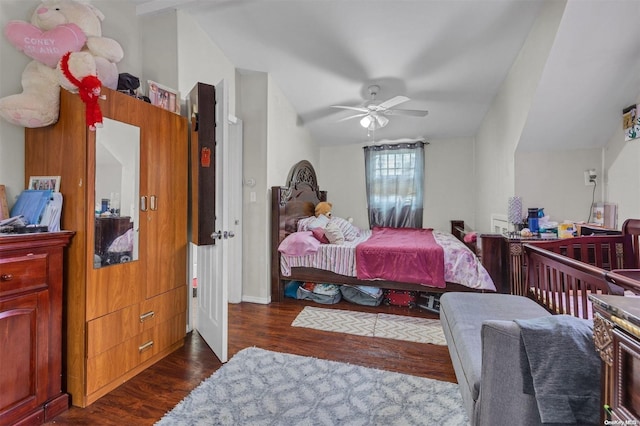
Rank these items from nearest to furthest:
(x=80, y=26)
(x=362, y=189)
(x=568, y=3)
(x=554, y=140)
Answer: (x=80, y=26), (x=568, y=3), (x=554, y=140), (x=362, y=189)

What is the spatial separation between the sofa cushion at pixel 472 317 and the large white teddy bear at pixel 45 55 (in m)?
2.34

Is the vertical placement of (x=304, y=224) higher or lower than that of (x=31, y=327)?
higher

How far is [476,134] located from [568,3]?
3.00m

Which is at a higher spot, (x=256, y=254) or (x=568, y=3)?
(x=568, y=3)

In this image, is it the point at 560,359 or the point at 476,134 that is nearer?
the point at 560,359

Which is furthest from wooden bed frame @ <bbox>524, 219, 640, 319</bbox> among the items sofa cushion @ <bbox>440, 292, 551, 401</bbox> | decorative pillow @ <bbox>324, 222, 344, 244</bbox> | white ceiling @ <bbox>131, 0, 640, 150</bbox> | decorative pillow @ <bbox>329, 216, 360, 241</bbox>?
decorative pillow @ <bbox>329, 216, 360, 241</bbox>

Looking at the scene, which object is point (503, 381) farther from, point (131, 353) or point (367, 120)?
point (367, 120)

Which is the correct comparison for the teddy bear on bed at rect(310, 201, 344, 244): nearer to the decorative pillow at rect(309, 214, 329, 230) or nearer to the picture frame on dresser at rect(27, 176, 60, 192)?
the decorative pillow at rect(309, 214, 329, 230)

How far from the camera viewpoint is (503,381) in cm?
91

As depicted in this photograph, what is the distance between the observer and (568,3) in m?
1.93

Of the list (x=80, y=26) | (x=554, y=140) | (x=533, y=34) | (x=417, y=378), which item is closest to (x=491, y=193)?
(x=554, y=140)

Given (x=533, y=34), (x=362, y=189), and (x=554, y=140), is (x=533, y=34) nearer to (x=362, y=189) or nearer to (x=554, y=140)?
(x=554, y=140)

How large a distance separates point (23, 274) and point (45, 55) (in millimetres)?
1162

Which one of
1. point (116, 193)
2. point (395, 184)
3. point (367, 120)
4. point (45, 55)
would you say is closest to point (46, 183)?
point (116, 193)
